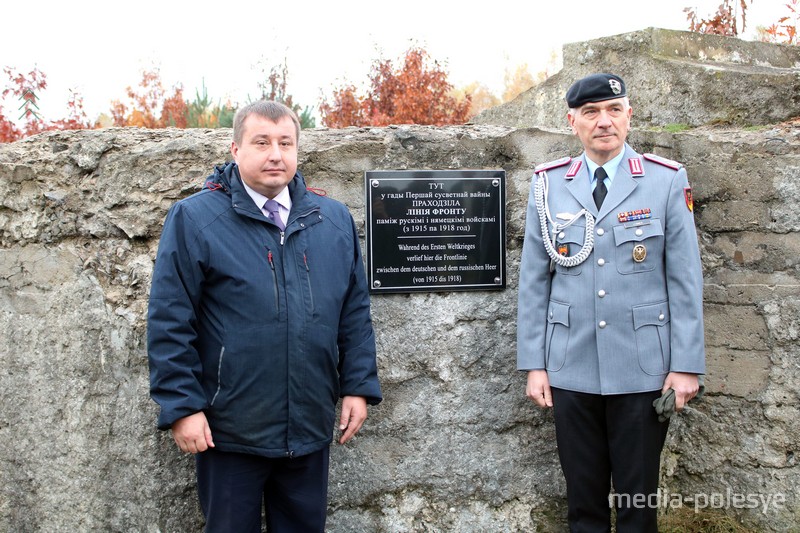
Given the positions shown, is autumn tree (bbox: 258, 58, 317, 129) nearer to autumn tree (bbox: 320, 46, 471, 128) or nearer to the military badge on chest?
autumn tree (bbox: 320, 46, 471, 128)

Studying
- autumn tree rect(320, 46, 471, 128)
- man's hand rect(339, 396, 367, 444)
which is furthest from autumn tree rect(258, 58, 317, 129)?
man's hand rect(339, 396, 367, 444)

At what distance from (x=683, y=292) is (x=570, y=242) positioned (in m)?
0.41

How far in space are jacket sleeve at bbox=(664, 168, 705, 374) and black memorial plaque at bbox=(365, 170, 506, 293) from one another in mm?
719

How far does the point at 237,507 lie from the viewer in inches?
91.4

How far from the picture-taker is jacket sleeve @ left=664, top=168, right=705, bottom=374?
250 centimetres

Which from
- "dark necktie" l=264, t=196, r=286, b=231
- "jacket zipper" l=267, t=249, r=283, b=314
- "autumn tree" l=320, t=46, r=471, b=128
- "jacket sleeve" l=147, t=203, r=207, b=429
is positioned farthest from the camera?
"autumn tree" l=320, t=46, r=471, b=128

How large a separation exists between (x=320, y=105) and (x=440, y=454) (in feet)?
21.4

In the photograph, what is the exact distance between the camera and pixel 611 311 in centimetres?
256

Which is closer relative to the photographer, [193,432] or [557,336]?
[193,432]


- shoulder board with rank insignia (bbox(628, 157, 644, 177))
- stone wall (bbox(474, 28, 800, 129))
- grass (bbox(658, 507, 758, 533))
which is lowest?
grass (bbox(658, 507, 758, 533))

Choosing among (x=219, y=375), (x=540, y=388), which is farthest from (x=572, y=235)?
(x=219, y=375)

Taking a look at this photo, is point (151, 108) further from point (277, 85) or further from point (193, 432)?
point (193, 432)

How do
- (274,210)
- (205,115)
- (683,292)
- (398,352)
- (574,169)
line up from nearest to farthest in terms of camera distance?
(274,210)
(683,292)
(574,169)
(398,352)
(205,115)

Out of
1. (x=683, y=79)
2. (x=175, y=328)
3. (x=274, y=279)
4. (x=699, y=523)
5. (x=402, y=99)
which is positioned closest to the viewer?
(x=175, y=328)
